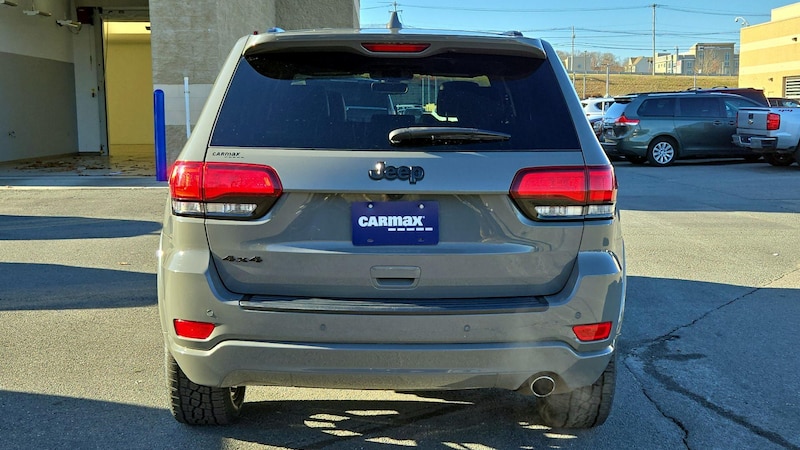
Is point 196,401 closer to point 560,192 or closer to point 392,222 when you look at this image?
point 392,222

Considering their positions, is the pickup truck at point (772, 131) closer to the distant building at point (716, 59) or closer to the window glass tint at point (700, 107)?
the window glass tint at point (700, 107)

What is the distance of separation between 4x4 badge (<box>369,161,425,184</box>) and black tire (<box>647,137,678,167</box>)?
1785cm

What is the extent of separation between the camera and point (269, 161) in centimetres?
306

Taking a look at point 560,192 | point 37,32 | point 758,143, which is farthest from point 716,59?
point 560,192

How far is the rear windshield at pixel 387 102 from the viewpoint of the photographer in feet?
10.3

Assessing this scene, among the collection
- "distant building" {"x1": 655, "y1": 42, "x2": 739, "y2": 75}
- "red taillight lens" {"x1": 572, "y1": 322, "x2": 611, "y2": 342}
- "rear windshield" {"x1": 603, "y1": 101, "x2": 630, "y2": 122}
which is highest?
"distant building" {"x1": 655, "y1": 42, "x2": 739, "y2": 75}

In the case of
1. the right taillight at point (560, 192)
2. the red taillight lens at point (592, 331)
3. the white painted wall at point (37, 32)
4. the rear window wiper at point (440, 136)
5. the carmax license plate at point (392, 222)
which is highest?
the white painted wall at point (37, 32)

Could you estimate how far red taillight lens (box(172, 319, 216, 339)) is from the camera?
3.09m

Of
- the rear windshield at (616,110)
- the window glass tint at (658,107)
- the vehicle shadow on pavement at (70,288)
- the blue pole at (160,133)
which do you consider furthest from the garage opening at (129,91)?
the vehicle shadow on pavement at (70,288)

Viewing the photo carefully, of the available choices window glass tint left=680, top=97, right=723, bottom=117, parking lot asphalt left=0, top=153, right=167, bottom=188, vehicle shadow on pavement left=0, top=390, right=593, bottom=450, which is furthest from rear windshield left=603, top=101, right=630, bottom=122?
vehicle shadow on pavement left=0, top=390, right=593, bottom=450

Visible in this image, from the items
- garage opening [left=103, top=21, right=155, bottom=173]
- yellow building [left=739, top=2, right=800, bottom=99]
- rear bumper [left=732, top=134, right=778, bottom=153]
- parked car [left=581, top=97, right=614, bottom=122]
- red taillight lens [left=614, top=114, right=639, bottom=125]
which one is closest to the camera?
rear bumper [left=732, top=134, right=778, bottom=153]

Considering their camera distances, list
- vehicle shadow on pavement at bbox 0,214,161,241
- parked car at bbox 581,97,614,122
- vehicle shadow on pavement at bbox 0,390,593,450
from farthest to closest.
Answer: parked car at bbox 581,97,614,122 → vehicle shadow on pavement at bbox 0,214,161,241 → vehicle shadow on pavement at bbox 0,390,593,450

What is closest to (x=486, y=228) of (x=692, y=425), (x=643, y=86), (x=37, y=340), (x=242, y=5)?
(x=692, y=425)

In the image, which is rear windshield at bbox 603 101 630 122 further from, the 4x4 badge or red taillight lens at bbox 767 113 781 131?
the 4x4 badge
